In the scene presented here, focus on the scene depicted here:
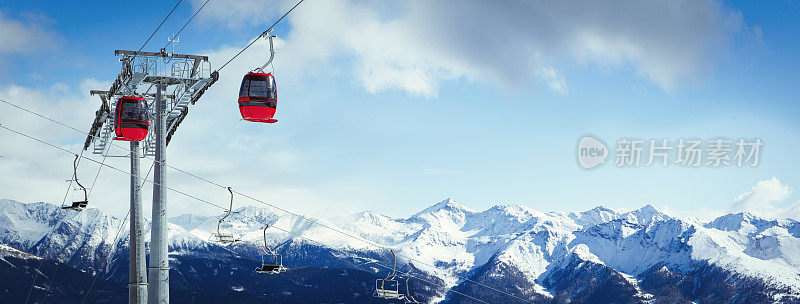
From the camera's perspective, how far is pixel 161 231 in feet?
96.1

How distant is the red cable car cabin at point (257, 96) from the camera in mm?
31766

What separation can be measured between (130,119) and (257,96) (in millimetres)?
6003

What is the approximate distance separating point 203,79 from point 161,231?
6.83 meters

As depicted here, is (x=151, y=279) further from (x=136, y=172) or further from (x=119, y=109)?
(x=119, y=109)

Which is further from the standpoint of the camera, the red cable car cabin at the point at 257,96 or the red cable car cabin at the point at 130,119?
the red cable car cabin at the point at 130,119

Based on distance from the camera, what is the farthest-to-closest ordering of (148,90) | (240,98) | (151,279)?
1. (148,90)
2. (240,98)
3. (151,279)

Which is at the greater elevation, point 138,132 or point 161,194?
point 138,132

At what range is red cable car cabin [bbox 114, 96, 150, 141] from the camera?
A: 33000 mm

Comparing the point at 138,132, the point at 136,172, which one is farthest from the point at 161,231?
the point at 138,132

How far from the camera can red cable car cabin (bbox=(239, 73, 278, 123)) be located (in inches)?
1251

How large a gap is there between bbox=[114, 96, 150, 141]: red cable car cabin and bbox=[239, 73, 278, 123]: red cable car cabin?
15.7ft

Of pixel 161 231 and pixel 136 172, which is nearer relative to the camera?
pixel 161 231

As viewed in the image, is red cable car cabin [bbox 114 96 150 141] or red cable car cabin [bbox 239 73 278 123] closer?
red cable car cabin [bbox 239 73 278 123]

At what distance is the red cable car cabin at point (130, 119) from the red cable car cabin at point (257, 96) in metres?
4.78
